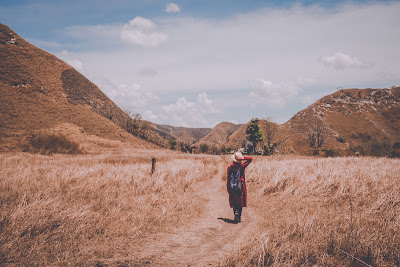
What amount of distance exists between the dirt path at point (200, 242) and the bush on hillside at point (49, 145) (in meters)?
28.5

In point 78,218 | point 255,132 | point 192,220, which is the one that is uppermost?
point 255,132

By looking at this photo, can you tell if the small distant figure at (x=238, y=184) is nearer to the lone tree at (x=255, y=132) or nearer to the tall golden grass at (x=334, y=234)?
the tall golden grass at (x=334, y=234)

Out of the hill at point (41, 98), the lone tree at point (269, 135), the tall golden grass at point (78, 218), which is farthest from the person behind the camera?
the lone tree at point (269, 135)

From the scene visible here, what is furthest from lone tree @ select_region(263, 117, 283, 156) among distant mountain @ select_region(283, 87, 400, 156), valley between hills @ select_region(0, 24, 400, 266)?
valley between hills @ select_region(0, 24, 400, 266)

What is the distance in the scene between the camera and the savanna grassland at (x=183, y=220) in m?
3.35

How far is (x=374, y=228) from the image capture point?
151 inches

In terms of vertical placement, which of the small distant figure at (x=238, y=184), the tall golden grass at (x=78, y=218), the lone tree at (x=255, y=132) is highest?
the lone tree at (x=255, y=132)

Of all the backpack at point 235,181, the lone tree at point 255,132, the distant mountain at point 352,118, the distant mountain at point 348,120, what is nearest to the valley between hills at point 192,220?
the backpack at point 235,181

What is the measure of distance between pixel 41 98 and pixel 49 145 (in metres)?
39.2

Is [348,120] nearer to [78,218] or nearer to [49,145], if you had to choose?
[49,145]

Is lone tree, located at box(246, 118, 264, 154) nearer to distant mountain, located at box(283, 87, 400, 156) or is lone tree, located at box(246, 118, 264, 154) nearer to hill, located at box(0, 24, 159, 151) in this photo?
distant mountain, located at box(283, 87, 400, 156)

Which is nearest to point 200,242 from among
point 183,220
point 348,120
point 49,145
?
point 183,220

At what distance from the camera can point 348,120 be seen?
319 ft

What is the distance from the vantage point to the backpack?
604cm
